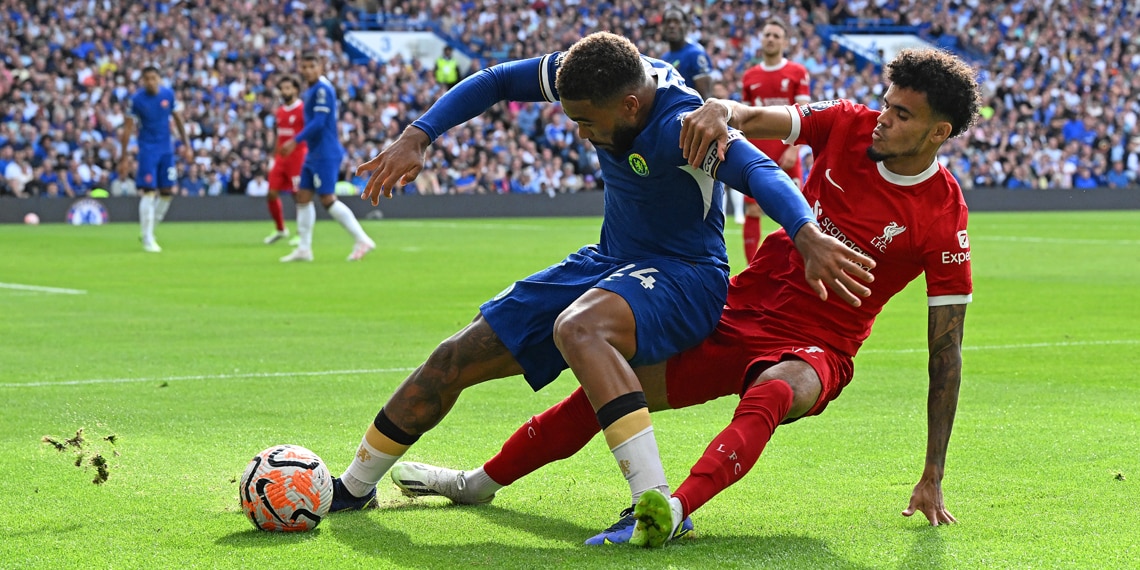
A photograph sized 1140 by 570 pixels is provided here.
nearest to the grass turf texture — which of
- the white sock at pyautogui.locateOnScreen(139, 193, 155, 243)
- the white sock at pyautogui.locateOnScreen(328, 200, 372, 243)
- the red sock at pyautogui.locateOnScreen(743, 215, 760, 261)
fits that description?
the red sock at pyautogui.locateOnScreen(743, 215, 760, 261)

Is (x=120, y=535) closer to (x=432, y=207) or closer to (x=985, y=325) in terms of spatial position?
(x=985, y=325)

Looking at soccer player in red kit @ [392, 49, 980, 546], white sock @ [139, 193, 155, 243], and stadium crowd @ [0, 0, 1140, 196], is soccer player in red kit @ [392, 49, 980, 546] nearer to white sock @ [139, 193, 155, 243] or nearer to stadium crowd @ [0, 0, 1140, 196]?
white sock @ [139, 193, 155, 243]

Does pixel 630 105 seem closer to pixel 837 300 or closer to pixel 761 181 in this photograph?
pixel 761 181

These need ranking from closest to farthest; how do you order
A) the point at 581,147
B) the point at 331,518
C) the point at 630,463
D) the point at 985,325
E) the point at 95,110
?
the point at 630,463 < the point at 331,518 < the point at 985,325 < the point at 95,110 < the point at 581,147

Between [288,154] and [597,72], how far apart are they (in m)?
15.1

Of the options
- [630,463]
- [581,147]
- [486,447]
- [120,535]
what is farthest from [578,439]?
[581,147]

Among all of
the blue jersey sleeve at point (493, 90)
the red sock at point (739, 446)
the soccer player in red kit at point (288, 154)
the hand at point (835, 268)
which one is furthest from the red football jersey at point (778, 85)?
the hand at point (835, 268)

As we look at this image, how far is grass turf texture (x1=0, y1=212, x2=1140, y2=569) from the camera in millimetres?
4121

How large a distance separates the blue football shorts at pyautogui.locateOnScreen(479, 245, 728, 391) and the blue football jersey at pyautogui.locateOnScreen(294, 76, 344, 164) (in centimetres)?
1267

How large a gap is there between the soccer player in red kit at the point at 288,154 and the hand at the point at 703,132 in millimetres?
14862

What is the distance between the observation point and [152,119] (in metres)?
19.1

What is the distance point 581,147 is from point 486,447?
2729 cm

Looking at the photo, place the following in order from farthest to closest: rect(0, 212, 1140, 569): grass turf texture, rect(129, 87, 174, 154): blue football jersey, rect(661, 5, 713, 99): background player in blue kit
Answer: rect(129, 87, 174, 154): blue football jersey < rect(661, 5, 713, 99): background player in blue kit < rect(0, 212, 1140, 569): grass turf texture

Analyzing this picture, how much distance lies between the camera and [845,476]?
5.19 meters
